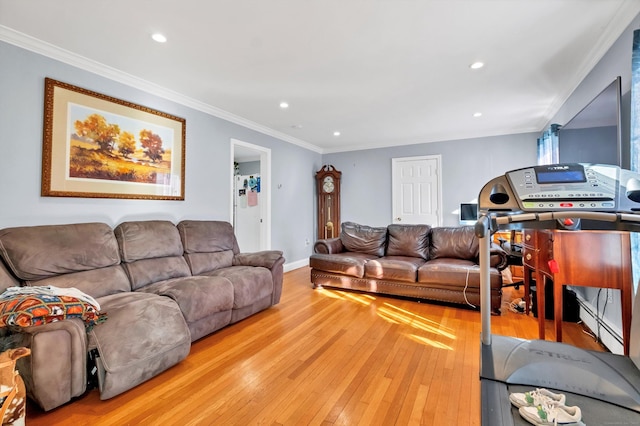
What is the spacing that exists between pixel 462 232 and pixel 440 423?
2.81m

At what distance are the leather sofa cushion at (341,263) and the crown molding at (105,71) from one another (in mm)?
2305

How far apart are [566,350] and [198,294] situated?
2.39 metres

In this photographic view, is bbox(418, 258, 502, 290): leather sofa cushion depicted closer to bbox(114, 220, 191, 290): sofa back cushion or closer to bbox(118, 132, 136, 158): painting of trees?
bbox(114, 220, 191, 290): sofa back cushion

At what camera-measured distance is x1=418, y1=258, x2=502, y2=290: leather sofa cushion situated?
2.95 meters

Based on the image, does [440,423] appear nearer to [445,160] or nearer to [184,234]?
[184,234]

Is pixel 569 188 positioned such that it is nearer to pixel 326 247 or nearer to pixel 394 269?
pixel 394 269

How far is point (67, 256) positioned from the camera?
2.12 meters

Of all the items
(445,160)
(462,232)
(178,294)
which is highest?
(445,160)

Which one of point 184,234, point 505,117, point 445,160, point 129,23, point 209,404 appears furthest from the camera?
point 445,160

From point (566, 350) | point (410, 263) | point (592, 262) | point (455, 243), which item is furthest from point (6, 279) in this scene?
point (455, 243)

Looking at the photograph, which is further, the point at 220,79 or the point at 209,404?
the point at 220,79

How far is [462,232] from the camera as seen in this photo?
12.5 ft

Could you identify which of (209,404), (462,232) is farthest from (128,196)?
(462,232)

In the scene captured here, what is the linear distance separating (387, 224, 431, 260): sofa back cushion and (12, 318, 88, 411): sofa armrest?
3.51m
